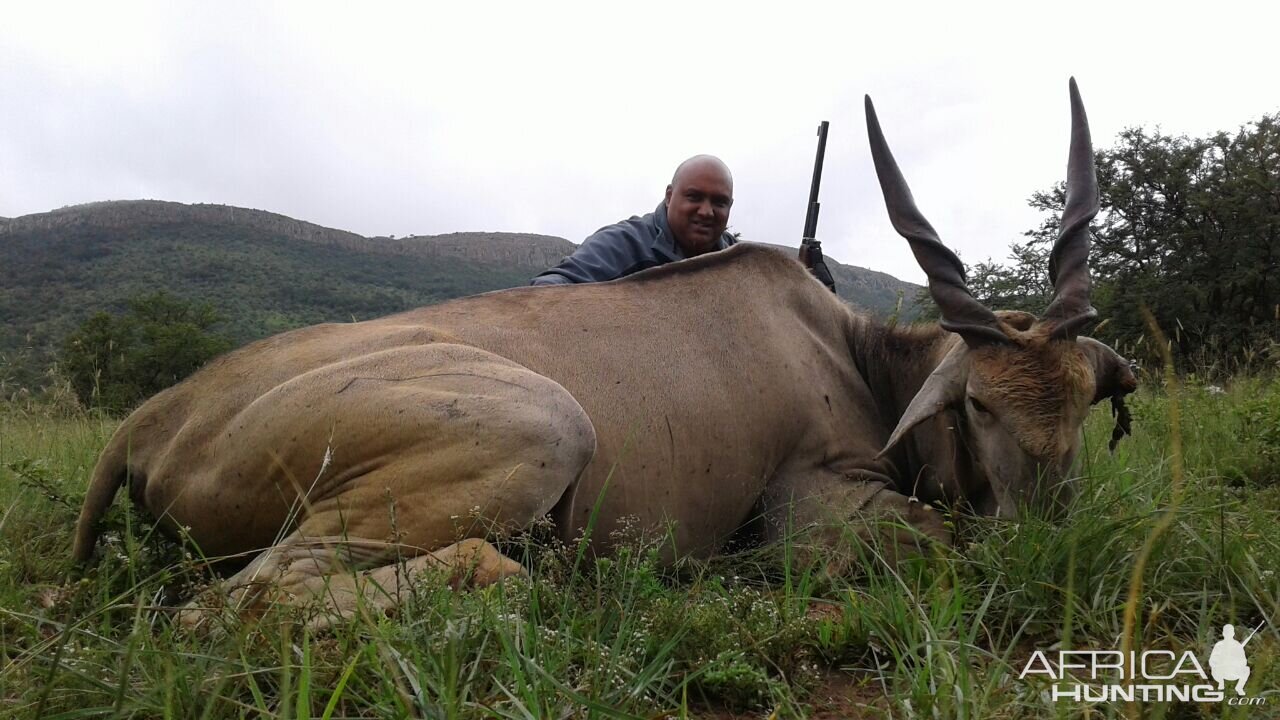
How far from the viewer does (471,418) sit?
286 centimetres

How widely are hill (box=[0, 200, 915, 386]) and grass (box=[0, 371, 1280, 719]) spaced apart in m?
34.0

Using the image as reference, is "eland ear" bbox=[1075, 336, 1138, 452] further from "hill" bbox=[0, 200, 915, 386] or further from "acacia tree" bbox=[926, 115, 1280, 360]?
"hill" bbox=[0, 200, 915, 386]

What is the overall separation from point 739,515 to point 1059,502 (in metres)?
1.35

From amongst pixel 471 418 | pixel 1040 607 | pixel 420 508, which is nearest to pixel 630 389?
pixel 471 418

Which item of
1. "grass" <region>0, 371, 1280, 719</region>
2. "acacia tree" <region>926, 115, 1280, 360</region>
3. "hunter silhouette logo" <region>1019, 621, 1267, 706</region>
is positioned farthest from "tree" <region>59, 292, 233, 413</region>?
"acacia tree" <region>926, 115, 1280, 360</region>

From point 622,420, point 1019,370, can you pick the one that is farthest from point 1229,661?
point 622,420

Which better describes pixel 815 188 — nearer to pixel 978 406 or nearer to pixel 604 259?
pixel 604 259

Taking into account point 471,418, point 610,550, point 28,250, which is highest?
point 28,250

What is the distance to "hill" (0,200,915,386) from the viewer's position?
46.8 meters

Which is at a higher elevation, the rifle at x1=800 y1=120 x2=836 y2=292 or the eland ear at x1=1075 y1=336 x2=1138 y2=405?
the rifle at x1=800 y1=120 x2=836 y2=292

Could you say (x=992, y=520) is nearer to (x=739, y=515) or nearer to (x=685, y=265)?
(x=739, y=515)

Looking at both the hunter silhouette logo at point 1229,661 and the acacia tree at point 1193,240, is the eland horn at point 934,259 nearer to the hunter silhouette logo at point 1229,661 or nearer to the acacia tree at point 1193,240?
the hunter silhouette logo at point 1229,661

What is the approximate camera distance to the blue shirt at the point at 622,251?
5852 mm

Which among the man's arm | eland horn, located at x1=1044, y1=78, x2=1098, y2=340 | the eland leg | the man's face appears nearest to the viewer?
the eland leg
